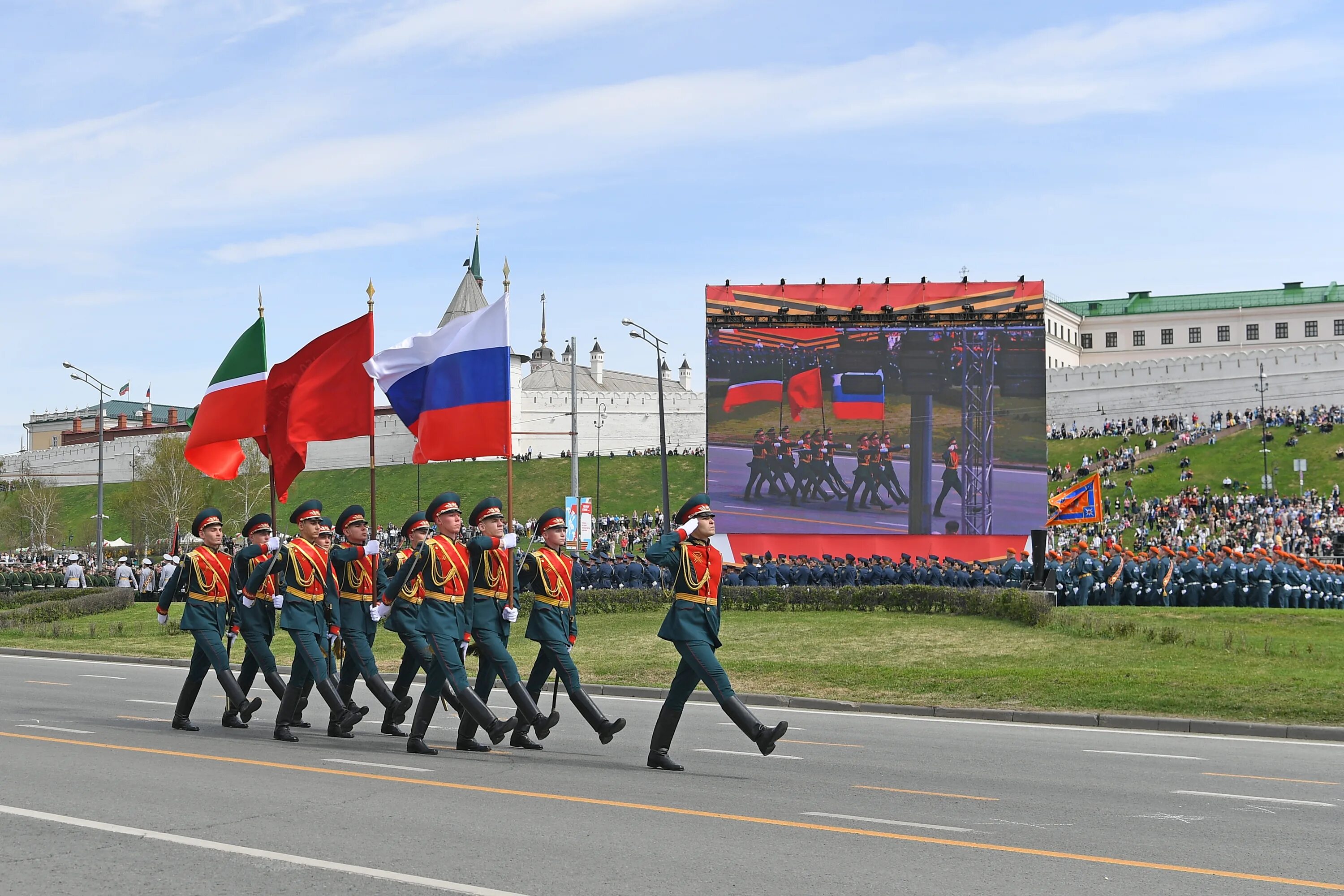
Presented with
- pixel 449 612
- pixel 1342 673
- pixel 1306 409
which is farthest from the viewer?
pixel 1306 409

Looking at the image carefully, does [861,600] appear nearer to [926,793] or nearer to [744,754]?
[744,754]

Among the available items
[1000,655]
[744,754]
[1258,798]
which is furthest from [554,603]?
[1000,655]

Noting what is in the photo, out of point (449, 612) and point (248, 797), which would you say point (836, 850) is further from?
point (449, 612)

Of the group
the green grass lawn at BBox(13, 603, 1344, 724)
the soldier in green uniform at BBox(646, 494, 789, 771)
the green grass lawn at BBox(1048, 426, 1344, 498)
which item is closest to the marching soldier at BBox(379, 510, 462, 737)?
the soldier in green uniform at BBox(646, 494, 789, 771)

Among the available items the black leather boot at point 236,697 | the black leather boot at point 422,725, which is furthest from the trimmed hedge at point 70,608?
the black leather boot at point 422,725

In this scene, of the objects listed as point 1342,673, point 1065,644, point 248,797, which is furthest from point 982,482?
point 248,797

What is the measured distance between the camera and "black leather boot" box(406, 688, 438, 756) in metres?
11.4

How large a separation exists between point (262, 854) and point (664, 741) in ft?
12.5

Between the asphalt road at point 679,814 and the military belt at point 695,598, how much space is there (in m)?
1.27

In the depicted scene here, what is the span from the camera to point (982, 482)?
3988cm

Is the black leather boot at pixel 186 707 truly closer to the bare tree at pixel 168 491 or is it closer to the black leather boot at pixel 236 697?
the black leather boot at pixel 236 697

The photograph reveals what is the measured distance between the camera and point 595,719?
1085 cm

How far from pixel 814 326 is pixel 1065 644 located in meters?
21.1

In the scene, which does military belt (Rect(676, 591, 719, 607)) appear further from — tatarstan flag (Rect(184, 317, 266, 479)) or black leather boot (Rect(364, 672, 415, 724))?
tatarstan flag (Rect(184, 317, 266, 479))
